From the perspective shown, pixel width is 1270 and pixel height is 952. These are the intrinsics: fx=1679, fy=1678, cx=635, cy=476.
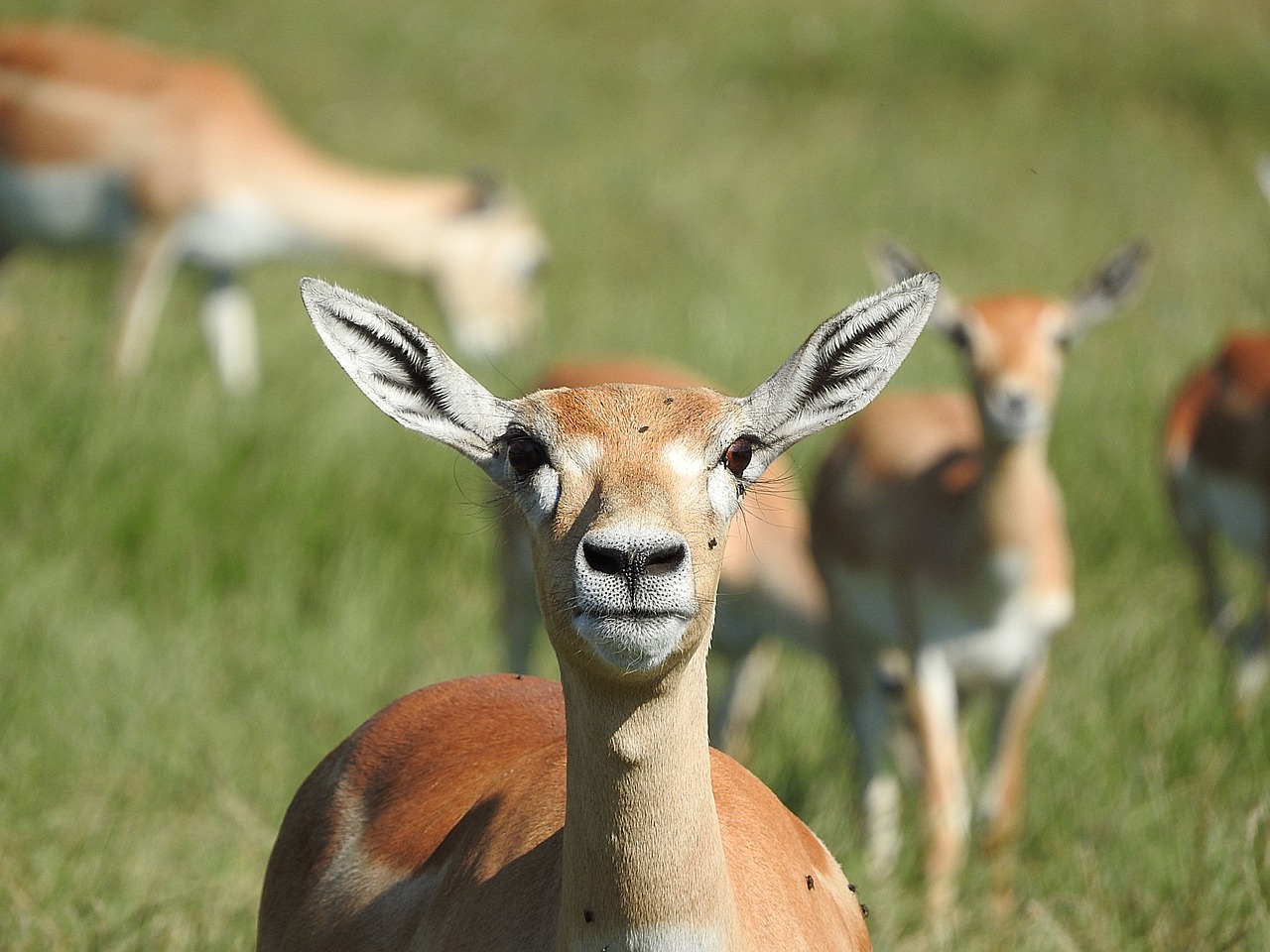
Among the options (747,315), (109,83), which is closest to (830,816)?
(747,315)

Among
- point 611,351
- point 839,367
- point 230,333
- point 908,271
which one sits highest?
point 230,333

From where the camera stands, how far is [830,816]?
178 inches

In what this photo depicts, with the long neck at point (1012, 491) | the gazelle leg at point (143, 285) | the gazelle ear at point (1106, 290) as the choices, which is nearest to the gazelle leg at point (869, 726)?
the long neck at point (1012, 491)

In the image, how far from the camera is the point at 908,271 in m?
5.88

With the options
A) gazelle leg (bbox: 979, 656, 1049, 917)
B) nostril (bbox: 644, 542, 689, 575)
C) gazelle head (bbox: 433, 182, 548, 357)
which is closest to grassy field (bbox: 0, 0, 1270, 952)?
gazelle leg (bbox: 979, 656, 1049, 917)

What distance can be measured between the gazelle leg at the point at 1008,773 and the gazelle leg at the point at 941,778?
0.32 feet

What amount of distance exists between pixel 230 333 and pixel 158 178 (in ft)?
3.48

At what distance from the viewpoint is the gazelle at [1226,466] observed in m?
7.25

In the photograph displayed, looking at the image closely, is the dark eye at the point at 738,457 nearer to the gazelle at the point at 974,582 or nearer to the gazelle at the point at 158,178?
the gazelle at the point at 974,582

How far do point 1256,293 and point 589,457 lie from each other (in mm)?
10321

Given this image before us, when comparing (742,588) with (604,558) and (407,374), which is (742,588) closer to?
(407,374)

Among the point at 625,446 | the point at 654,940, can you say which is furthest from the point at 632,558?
the point at 654,940

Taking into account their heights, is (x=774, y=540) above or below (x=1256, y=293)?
below

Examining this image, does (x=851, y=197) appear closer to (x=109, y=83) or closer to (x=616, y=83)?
(x=616, y=83)
